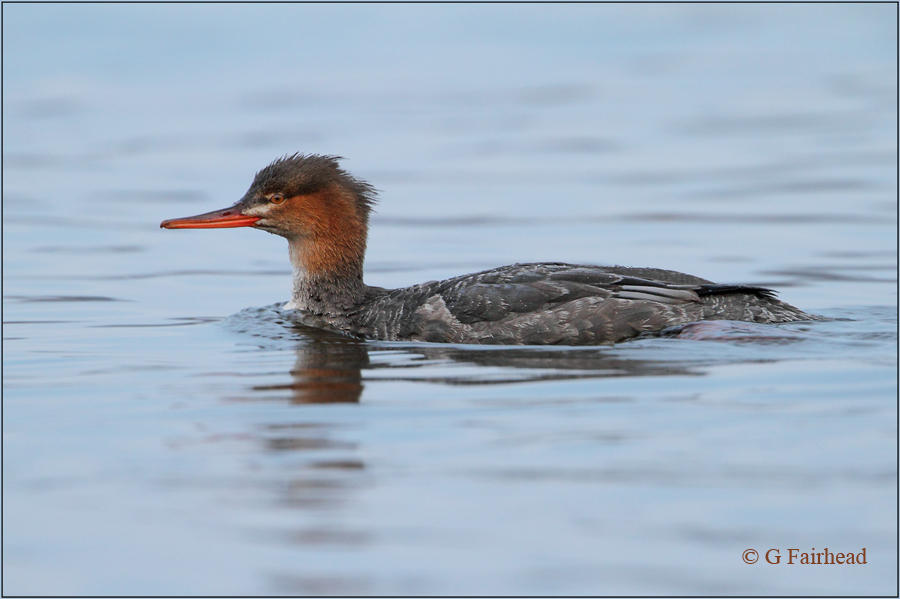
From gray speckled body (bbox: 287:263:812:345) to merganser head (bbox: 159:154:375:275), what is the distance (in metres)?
0.92

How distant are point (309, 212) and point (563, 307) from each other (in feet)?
7.12

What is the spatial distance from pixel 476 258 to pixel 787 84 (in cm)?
1158

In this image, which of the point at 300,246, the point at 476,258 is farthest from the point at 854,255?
the point at 300,246

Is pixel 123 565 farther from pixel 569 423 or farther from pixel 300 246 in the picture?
pixel 300 246

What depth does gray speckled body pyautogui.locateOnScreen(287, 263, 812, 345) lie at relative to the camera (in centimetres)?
945

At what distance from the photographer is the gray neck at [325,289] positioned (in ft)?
34.4

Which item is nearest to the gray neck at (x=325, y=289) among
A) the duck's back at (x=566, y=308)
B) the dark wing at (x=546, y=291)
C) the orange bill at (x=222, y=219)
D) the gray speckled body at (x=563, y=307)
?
the orange bill at (x=222, y=219)

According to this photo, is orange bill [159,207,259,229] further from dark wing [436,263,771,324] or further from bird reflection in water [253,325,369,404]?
dark wing [436,263,771,324]

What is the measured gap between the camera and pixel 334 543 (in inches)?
227

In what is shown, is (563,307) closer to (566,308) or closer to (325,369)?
(566,308)

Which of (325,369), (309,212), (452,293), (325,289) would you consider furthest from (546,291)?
(309,212)

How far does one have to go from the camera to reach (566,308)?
31.1 feet

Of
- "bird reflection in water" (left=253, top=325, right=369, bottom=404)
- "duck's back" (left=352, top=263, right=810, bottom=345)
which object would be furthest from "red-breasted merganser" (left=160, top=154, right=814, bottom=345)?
"bird reflection in water" (left=253, top=325, right=369, bottom=404)

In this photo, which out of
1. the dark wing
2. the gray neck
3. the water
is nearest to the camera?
the water
